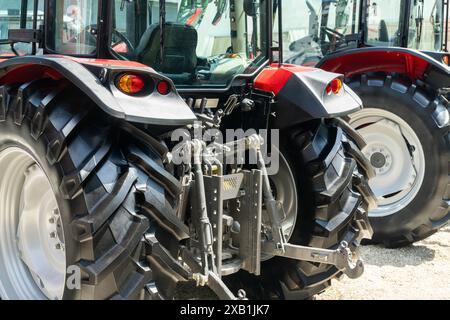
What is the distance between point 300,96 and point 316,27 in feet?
7.89

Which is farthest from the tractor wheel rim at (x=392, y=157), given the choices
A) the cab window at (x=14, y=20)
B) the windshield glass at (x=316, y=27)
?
the cab window at (x=14, y=20)

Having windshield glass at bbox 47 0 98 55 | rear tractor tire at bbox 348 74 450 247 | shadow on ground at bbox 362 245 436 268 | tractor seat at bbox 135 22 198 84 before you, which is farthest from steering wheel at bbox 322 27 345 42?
windshield glass at bbox 47 0 98 55

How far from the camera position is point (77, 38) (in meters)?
2.68

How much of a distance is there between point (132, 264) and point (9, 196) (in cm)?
104

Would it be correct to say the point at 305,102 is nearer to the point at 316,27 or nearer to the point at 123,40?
the point at 123,40

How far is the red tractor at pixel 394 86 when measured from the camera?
4.59 m

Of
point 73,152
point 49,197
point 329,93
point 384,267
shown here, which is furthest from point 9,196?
point 384,267

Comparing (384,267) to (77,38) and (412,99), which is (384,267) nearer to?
(412,99)

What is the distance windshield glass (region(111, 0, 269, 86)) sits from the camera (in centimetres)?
272

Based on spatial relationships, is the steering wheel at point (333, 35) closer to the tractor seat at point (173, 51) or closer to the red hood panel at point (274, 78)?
the red hood panel at point (274, 78)

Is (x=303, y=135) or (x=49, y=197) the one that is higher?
(x=303, y=135)

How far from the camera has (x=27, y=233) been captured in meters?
2.86

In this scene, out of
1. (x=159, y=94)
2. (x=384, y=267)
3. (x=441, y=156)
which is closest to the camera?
(x=159, y=94)

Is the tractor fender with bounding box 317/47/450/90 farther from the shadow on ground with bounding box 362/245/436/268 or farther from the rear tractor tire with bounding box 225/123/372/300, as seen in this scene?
the rear tractor tire with bounding box 225/123/372/300
